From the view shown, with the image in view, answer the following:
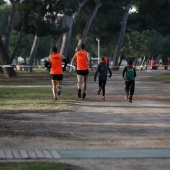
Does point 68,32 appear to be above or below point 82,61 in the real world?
above

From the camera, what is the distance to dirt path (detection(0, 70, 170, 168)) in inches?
422

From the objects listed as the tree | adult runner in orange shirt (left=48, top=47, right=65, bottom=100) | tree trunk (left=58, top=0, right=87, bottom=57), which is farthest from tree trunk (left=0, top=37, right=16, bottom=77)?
adult runner in orange shirt (left=48, top=47, right=65, bottom=100)

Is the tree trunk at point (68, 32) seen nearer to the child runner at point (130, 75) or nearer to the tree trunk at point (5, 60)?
the tree trunk at point (5, 60)

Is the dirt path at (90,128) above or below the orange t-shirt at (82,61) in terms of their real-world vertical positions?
below

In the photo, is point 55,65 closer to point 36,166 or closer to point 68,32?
point 36,166

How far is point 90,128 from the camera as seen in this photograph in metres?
13.0

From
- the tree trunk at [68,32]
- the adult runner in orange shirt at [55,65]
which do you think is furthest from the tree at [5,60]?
the adult runner in orange shirt at [55,65]

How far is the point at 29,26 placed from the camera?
4338cm

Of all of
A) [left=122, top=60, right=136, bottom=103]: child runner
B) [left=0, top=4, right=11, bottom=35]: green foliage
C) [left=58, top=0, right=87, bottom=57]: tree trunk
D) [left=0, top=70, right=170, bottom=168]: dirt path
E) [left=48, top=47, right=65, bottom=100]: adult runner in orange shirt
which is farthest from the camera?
[left=0, top=4, right=11, bottom=35]: green foliage

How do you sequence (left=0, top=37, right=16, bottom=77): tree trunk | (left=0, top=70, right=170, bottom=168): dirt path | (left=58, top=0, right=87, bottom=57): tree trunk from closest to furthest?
(left=0, top=70, right=170, bottom=168): dirt path < (left=0, top=37, right=16, bottom=77): tree trunk < (left=58, top=0, right=87, bottom=57): tree trunk

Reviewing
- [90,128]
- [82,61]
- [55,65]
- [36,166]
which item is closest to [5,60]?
[82,61]

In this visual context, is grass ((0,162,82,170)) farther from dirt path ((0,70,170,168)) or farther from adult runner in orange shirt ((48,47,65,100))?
adult runner in orange shirt ((48,47,65,100))

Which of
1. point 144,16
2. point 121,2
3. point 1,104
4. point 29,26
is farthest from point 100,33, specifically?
point 1,104

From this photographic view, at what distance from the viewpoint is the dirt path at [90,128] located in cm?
1073
